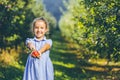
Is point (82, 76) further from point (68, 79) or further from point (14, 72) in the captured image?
point (14, 72)

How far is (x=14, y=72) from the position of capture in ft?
50.8

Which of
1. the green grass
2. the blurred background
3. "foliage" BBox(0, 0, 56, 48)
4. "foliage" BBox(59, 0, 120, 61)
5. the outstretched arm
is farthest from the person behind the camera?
"foliage" BBox(0, 0, 56, 48)

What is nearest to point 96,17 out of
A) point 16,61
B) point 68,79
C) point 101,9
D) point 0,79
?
point 101,9

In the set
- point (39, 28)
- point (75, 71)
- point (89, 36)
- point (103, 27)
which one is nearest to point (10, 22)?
point (75, 71)

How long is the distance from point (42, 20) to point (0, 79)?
537cm

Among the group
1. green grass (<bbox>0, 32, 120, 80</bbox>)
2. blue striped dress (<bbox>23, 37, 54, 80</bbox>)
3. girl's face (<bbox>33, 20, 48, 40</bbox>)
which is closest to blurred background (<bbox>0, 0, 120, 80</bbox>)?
green grass (<bbox>0, 32, 120, 80</bbox>)

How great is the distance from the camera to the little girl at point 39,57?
27.8 feet

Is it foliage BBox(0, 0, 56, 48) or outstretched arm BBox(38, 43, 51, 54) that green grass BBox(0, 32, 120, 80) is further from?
outstretched arm BBox(38, 43, 51, 54)

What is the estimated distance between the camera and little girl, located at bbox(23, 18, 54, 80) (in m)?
8.46

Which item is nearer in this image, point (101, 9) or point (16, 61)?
point (101, 9)

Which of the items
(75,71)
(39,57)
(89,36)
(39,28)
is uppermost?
(39,28)

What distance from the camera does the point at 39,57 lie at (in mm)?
8430

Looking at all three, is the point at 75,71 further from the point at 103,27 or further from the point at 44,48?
the point at 44,48

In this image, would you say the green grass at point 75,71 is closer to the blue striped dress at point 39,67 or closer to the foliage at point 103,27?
the foliage at point 103,27
